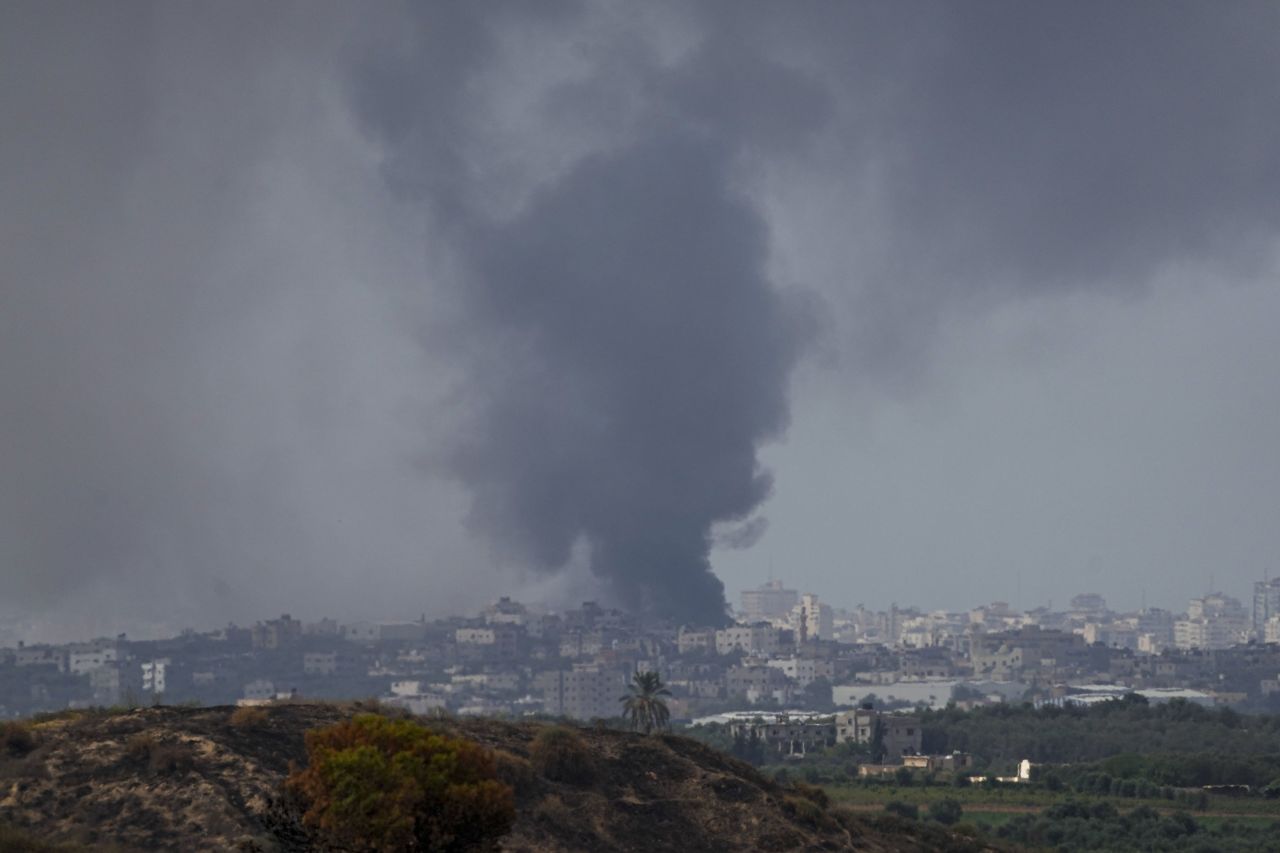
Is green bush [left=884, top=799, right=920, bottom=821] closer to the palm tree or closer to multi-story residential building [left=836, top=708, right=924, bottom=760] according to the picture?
the palm tree

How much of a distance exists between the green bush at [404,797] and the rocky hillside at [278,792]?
1821mm

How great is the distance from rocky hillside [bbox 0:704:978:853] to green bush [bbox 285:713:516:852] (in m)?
1.82

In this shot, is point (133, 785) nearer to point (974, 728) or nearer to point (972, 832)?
point (972, 832)

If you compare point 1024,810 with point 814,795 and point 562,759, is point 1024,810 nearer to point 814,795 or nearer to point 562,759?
point 814,795

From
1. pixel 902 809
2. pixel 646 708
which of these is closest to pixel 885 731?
pixel 646 708

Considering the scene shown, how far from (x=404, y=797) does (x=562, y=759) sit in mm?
15971

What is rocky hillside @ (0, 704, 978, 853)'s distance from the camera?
139 ft

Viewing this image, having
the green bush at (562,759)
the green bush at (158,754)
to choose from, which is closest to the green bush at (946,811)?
the green bush at (562,759)

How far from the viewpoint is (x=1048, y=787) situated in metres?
104

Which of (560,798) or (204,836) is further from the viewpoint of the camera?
(560,798)

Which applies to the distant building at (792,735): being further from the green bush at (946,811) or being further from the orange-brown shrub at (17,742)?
the orange-brown shrub at (17,742)

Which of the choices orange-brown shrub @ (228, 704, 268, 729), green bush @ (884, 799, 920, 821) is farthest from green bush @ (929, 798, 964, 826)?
orange-brown shrub @ (228, 704, 268, 729)

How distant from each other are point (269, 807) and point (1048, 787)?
238ft

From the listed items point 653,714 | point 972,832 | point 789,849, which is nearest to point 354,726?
point 789,849
